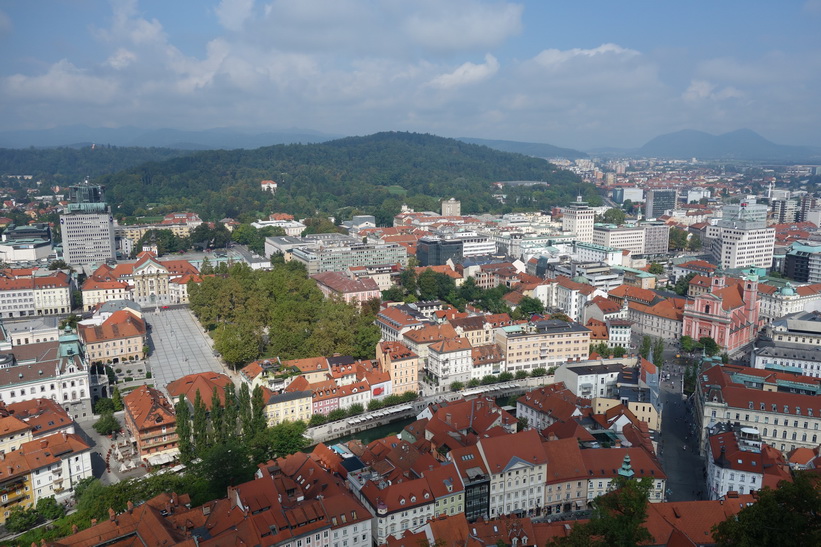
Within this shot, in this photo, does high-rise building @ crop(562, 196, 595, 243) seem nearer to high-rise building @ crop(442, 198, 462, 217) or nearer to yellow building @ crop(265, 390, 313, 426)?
high-rise building @ crop(442, 198, 462, 217)

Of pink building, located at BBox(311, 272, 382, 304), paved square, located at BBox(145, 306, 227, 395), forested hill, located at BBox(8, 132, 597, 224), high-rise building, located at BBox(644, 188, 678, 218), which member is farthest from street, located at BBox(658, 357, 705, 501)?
high-rise building, located at BBox(644, 188, 678, 218)

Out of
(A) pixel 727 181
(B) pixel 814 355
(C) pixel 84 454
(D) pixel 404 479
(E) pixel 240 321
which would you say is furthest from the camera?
(A) pixel 727 181

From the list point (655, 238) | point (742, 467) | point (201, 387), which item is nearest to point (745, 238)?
point (655, 238)

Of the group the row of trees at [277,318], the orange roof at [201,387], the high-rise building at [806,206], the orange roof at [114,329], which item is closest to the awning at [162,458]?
the orange roof at [201,387]

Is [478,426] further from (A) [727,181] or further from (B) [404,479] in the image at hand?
(A) [727,181]

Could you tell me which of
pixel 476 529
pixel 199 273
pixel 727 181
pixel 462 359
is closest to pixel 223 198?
pixel 199 273

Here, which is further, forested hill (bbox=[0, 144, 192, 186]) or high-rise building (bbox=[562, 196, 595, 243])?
forested hill (bbox=[0, 144, 192, 186])

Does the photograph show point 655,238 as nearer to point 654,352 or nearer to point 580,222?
point 580,222
